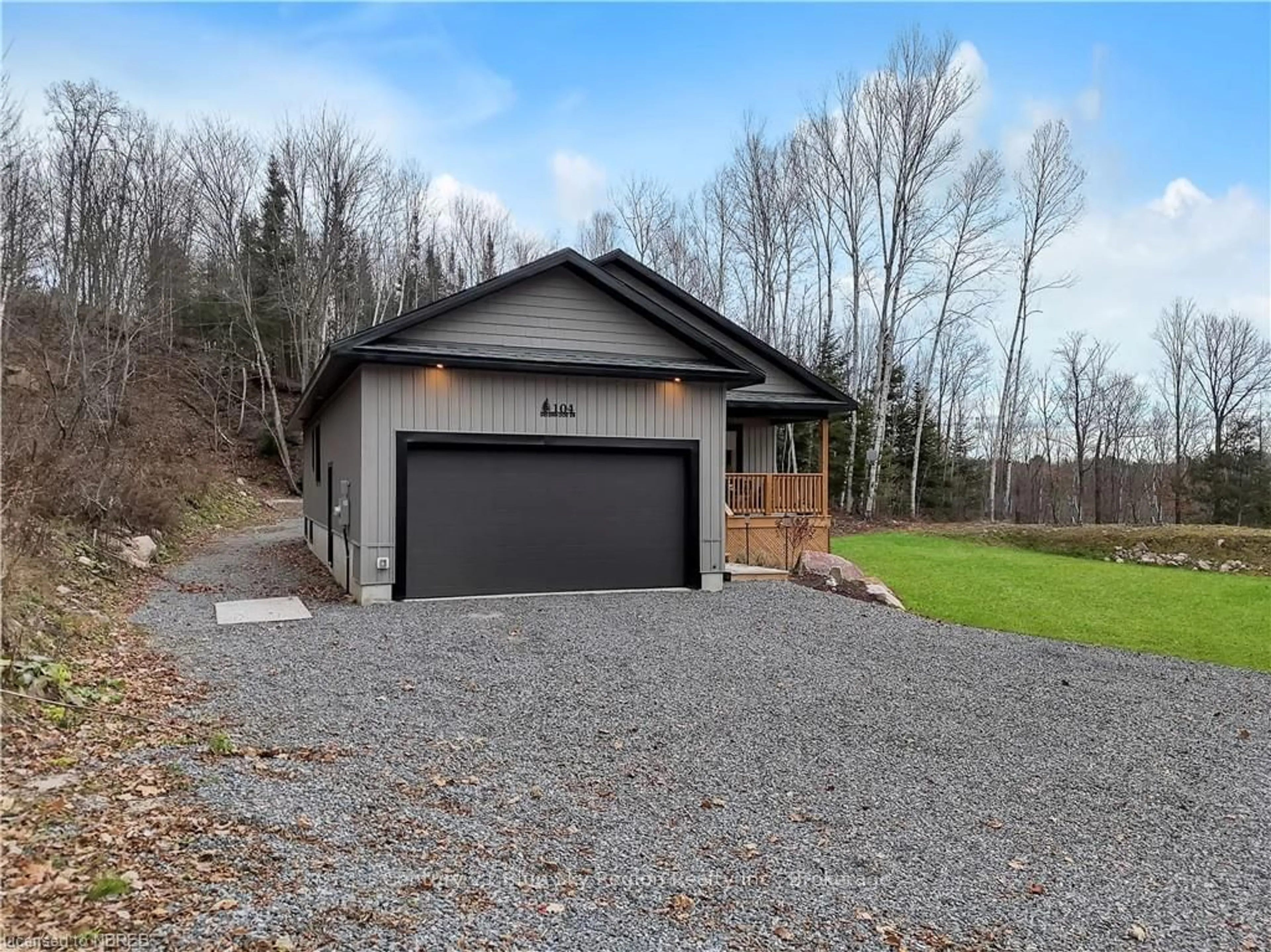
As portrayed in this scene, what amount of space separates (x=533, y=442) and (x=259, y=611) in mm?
3742

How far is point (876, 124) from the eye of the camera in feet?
82.8

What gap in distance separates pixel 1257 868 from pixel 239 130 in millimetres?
32151

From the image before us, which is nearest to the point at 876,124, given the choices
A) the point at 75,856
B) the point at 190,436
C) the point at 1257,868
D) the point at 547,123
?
the point at 547,123

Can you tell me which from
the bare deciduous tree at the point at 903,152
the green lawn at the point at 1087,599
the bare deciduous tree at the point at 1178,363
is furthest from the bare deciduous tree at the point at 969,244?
the bare deciduous tree at the point at 1178,363

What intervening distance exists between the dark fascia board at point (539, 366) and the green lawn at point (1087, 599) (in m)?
4.43

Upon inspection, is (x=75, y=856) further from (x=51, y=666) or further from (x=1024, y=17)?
(x=1024, y=17)

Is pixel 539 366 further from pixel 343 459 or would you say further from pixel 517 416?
pixel 343 459

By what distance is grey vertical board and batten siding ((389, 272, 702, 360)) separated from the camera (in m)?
9.66

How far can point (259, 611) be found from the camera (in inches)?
331

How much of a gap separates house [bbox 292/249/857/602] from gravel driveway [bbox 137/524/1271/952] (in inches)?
71.6

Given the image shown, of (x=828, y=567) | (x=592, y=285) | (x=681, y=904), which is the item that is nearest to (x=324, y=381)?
(x=592, y=285)

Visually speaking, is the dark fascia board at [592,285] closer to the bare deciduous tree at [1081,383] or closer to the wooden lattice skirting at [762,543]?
the wooden lattice skirting at [762,543]

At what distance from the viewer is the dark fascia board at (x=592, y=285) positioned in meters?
9.05

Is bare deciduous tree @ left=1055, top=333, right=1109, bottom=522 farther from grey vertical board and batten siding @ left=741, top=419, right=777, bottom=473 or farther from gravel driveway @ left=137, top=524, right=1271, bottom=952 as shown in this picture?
gravel driveway @ left=137, top=524, right=1271, bottom=952
